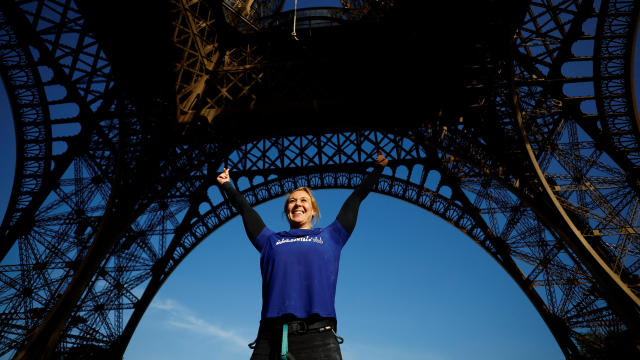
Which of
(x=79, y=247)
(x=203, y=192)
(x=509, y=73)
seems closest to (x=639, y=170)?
(x=509, y=73)

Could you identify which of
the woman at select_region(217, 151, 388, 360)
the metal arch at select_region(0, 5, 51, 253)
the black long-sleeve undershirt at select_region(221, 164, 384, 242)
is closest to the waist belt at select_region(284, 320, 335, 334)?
the woman at select_region(217, 151, 388, 360)

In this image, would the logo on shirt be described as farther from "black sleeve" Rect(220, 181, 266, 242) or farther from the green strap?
the green strap

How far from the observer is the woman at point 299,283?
1.89 meters

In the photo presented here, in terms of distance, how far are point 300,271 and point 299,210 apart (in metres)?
0.51

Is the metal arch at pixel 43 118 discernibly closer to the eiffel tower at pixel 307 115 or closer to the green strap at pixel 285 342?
the eiffel tower at pixel 307 115

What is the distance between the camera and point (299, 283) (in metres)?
2.05

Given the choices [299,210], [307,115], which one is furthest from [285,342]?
[307,115]

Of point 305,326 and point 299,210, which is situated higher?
point 299,210

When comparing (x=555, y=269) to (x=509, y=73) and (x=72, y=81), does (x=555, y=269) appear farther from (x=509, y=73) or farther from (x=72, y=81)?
(x=72, y=81)

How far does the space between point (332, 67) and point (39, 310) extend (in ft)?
37.4

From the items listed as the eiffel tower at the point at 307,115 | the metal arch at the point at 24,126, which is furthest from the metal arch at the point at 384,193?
the metal arch at the point at 24,126

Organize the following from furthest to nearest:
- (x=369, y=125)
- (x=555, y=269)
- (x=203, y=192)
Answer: (x=203, y=192) < (x=369, y=125) < (x=555, y=269)

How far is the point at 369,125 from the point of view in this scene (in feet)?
44.3

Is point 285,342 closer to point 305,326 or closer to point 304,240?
point 305,326
